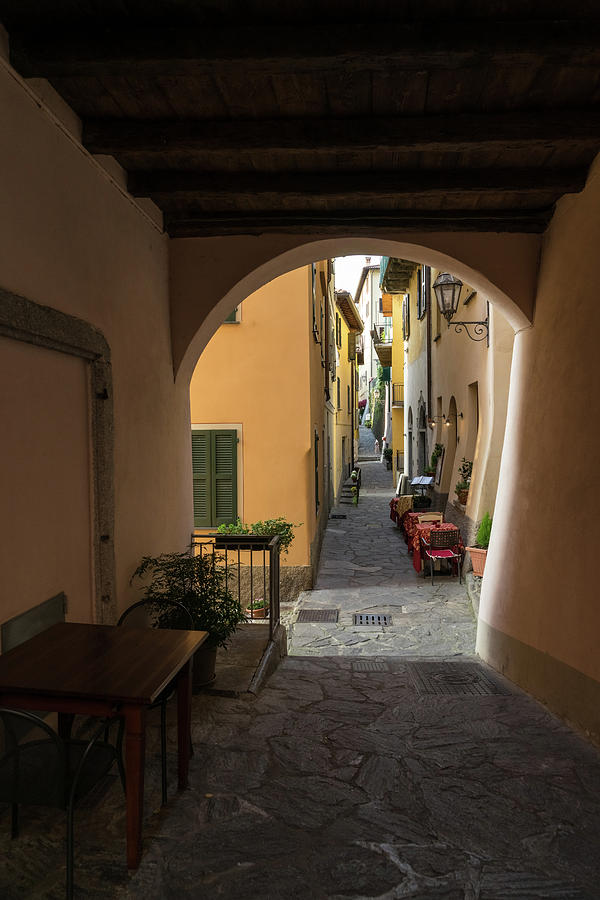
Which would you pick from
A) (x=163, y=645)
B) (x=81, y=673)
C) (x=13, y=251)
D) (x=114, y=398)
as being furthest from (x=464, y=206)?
(x=81, y=673)

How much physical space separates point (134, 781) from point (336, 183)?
13.8ft

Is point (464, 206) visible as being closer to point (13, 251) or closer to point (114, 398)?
point (114, 398)

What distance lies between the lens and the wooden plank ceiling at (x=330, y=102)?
3.18 m

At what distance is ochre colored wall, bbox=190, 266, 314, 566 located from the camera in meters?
10.2

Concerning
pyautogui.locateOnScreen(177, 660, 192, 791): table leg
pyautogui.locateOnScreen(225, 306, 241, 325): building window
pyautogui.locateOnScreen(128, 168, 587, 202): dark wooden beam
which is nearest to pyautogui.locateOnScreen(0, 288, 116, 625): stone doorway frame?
pyautogui.locateOnScreen(177, 660, 192, 791): table leg

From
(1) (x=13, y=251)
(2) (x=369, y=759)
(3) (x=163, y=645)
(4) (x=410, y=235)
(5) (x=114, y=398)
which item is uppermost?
(4) (x=410, y=235)

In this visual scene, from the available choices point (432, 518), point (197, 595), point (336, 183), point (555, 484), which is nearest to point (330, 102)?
point (336, 183)

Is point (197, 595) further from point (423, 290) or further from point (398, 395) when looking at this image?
point (398, 395)

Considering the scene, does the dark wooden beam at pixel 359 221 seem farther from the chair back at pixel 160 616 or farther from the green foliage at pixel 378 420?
the green foliage at pixel 378 420

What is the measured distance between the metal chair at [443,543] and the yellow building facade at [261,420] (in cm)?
194

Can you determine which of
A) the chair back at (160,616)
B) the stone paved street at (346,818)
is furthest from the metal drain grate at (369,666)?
the chair back at (160,616)

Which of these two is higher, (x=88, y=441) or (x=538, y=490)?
(x=88, y=441)

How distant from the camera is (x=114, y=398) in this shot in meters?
4.61

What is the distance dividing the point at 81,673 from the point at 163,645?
475mm
